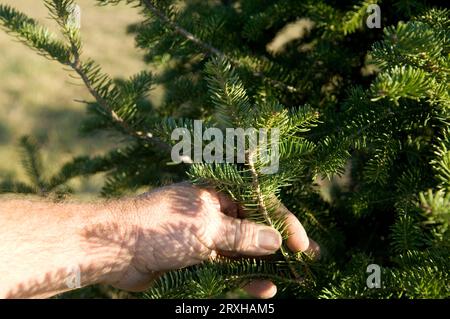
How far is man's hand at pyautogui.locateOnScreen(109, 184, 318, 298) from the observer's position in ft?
3.07

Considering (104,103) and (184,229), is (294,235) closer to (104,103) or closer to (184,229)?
(184,229)

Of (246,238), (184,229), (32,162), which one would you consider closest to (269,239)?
(246,238)

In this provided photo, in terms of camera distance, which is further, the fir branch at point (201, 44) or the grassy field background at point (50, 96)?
the grassy field background at point (50, 96)

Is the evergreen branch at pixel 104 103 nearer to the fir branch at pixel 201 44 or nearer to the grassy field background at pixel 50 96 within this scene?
the fir branch at pixel 201 44

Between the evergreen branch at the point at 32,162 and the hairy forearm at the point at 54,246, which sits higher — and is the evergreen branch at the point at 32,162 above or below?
above

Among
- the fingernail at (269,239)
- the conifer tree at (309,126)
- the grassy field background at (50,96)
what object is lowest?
the fingernail at (269,239)

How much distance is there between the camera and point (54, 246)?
906 mm

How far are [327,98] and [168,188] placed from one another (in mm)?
538

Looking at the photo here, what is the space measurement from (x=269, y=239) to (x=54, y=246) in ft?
1.32

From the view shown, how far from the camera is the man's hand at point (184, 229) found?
3.07 ft

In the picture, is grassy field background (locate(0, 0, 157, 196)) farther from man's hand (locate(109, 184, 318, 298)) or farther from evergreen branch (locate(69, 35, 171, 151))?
man's hand (locate(109, 184, 318, 298))

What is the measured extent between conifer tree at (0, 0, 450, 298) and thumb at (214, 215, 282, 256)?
2 cm

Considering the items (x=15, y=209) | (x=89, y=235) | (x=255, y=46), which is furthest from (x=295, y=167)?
(x=255, y=46)

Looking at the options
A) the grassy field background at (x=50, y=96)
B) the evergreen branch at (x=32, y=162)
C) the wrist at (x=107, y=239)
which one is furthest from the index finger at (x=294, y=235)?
the grassy field background at (x=50, y=96)
